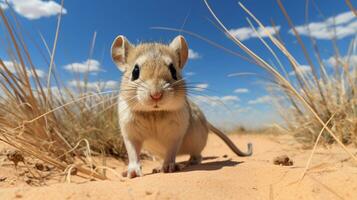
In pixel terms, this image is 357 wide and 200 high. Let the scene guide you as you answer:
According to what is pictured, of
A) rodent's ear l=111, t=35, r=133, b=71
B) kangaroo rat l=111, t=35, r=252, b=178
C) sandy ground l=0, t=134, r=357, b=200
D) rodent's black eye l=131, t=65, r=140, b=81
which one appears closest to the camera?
sandy ground l=0, t=134, r=357, b=200

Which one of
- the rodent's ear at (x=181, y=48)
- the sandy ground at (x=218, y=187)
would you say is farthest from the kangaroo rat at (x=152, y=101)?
the sandy ground at (x=218, y=187)

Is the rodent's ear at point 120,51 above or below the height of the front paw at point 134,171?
above

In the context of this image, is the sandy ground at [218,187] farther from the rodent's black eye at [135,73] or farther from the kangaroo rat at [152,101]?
the rodent's black eye at [135,73]

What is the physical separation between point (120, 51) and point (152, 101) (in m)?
1.26

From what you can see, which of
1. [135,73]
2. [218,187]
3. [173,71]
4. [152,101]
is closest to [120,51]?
[135,73]

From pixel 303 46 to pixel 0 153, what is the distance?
392cm

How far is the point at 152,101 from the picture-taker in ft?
11.0

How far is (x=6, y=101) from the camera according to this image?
444cm

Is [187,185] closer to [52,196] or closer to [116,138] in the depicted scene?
[52,196]

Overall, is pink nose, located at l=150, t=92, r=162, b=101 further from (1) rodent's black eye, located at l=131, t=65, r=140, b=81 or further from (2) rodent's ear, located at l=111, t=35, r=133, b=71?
(2) rodent's ear, located at l=111, t=35, r=133, b=71

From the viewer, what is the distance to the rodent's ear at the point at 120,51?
4.30m

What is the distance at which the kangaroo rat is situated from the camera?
11.4 feet

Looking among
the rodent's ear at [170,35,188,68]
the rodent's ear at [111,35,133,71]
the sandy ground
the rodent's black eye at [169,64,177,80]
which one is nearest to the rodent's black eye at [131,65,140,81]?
the rodent's black eye at [169,64,177,80]

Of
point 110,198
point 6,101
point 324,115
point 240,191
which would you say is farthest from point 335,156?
point 6,101
